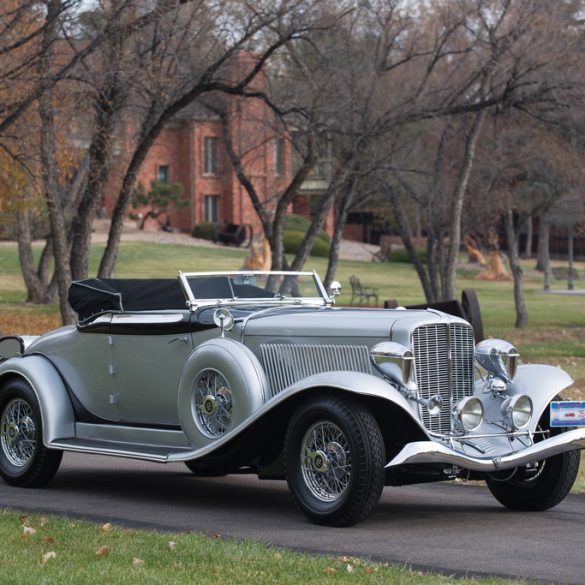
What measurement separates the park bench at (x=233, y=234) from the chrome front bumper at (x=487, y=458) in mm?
56928

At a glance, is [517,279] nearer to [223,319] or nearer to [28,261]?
[28,261]

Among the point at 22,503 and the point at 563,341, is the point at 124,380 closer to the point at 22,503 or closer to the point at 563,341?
the point at 22,503

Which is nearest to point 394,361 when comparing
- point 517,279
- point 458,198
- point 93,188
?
point 93,188

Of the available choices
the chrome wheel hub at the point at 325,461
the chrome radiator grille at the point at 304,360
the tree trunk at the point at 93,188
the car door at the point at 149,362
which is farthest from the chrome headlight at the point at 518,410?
the tree trunk at the point at 93,188

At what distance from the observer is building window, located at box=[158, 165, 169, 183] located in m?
67.2

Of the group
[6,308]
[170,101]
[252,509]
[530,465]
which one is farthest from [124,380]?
[6,308]

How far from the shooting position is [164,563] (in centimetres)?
632

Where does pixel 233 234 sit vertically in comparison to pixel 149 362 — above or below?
above

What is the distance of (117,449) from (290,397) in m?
1.77

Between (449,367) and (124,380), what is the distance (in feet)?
8.64

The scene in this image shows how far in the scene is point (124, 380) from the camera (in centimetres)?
930

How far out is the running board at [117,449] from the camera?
8.59 m

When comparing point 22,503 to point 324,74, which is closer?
point 22,503

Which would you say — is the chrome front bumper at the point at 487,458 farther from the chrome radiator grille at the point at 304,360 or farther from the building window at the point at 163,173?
the building window at the point at 163,173
